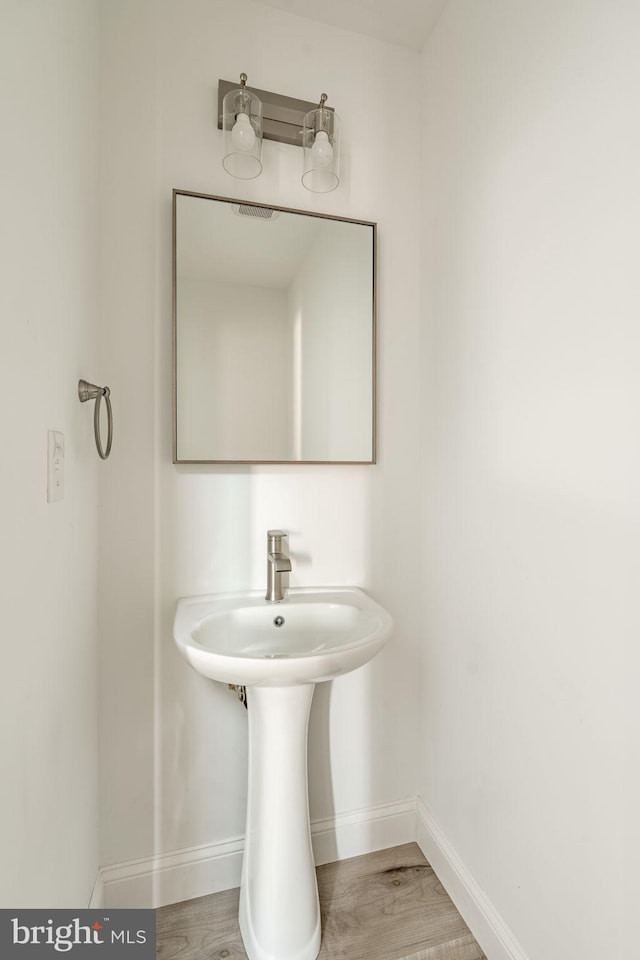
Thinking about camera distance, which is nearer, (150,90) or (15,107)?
(15,107)

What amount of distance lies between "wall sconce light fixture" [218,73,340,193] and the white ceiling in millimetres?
256

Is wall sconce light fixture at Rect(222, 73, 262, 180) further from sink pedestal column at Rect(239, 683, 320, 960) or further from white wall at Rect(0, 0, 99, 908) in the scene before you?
sink pedestal column at Rect(239, 683, 320, 960)

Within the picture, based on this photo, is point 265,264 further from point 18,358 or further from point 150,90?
point 18,358

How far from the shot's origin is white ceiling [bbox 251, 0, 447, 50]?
1.38 m

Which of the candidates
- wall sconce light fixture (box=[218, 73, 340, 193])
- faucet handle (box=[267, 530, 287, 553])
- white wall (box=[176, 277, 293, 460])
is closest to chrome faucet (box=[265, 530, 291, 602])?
faucet handle (box=[267, 530, 287, 553])

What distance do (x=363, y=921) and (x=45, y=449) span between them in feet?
4.63

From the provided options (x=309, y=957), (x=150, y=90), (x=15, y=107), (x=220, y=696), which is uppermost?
(x=150, y=90)

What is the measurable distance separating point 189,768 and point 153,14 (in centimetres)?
203

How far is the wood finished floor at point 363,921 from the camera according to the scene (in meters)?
1.19

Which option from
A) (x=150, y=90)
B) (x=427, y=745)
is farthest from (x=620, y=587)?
(x=150, y=90)

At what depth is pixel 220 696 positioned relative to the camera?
1.37 meters

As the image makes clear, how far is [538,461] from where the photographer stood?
40.8 inches

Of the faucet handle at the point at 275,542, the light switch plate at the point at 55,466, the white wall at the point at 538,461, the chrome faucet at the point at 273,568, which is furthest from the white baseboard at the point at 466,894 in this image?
the light switch plate at the point at 55,466

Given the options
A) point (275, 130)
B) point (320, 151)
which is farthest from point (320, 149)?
point (275, 130)
